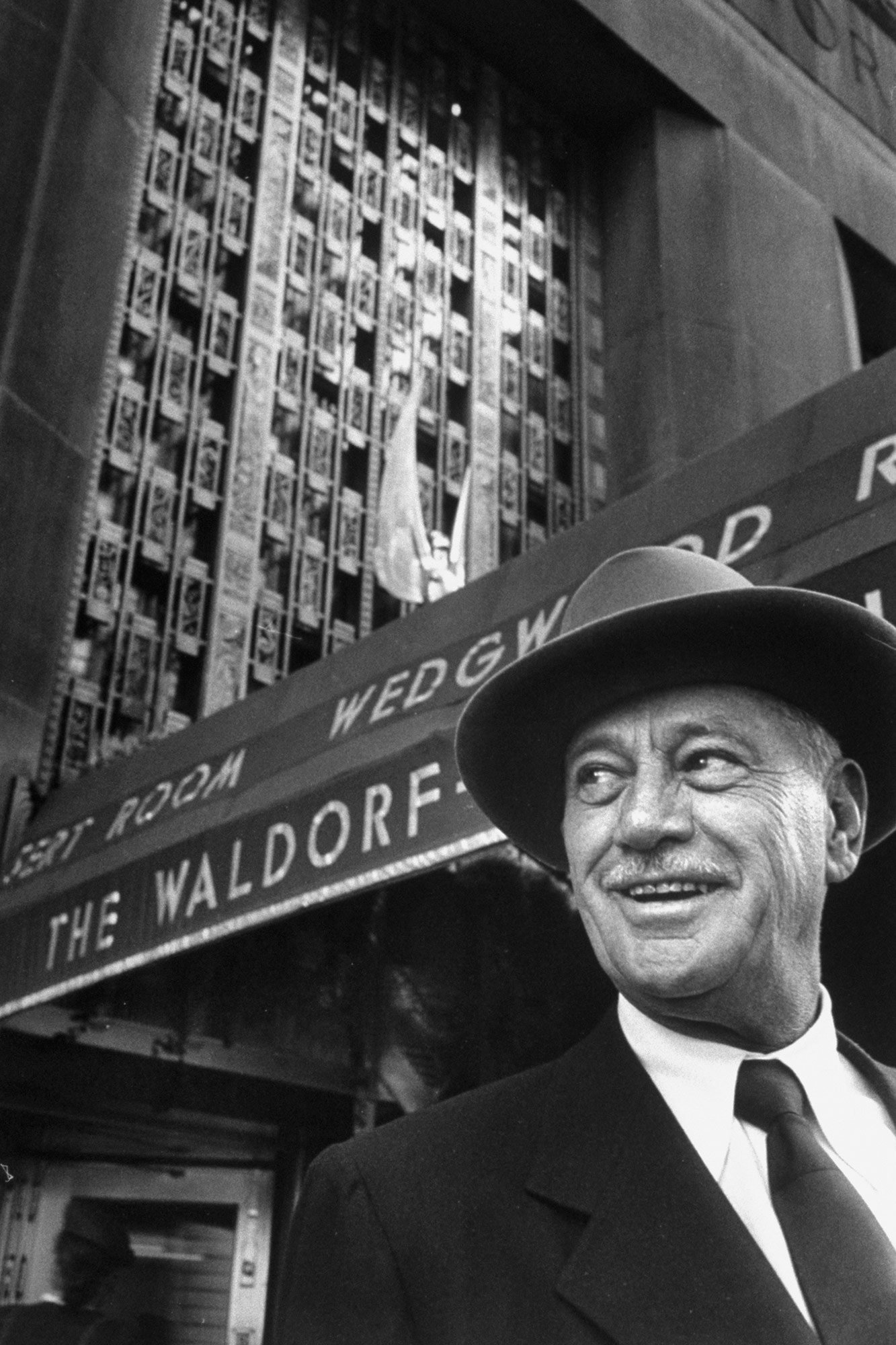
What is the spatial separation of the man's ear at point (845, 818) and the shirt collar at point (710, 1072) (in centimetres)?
19

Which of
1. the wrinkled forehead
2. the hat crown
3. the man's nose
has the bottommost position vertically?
the man's nose

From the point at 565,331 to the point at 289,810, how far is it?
10.9 metres

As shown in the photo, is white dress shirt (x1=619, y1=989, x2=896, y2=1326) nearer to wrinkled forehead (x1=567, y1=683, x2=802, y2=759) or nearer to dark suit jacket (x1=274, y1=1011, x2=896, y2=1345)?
dark suit jacket (x1=274, y1=1011, x2=896, y2=1345)

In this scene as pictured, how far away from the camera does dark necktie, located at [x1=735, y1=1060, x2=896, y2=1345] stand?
126 cm

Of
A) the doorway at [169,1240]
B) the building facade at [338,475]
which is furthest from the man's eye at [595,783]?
the doorway at [169,1240]

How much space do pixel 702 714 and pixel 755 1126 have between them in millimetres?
463

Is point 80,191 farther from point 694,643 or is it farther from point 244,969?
point 694,643

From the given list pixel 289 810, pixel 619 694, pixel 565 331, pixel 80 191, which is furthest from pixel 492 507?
pixel 619 694

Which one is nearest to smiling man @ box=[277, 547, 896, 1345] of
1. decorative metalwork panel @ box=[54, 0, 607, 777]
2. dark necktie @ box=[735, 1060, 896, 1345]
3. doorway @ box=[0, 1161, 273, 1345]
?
dark necktie @ box=[735, 1060, 896, 1345]

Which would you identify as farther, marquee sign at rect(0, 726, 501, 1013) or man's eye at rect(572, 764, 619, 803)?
marquee sign at rect(0, 726, 501, 1013)

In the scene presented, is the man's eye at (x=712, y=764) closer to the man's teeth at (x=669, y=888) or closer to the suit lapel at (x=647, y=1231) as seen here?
the man's teeth at (x=669, y=888)

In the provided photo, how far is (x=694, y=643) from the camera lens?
157cm

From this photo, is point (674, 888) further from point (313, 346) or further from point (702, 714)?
point (313, 346)

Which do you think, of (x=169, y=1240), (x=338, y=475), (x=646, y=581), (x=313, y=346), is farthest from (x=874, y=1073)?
(x=313, y=346)
